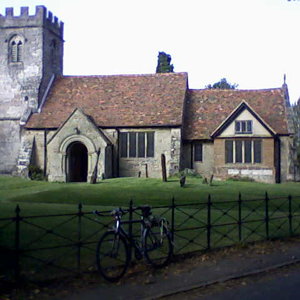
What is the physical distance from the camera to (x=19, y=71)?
124 ft

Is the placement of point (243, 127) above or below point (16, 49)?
below

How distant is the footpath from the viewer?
7.79 metres

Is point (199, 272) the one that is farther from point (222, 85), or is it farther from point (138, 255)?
point (222, 85)

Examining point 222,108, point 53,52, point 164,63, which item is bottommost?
point 222,108

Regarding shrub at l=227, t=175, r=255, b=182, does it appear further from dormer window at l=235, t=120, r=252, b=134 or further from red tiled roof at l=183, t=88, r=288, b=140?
red tiled roof at l=183, t=88, r=288, b=140

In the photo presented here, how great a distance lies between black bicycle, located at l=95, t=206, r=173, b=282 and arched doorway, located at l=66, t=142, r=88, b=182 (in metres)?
22.9

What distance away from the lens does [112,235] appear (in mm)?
8930

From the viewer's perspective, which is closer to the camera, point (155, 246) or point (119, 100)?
point (155, 246)

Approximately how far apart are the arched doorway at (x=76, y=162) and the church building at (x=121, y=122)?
0.27 feet

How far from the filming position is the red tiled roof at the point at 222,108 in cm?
3309

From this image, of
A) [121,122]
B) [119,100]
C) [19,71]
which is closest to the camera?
[121,122]

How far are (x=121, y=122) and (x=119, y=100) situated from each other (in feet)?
9.14

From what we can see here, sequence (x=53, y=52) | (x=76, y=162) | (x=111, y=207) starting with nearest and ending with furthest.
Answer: (x=111, y=207)
(x=76, y=162)
(x=53, y=52)

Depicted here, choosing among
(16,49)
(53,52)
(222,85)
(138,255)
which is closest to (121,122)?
(53,52)
